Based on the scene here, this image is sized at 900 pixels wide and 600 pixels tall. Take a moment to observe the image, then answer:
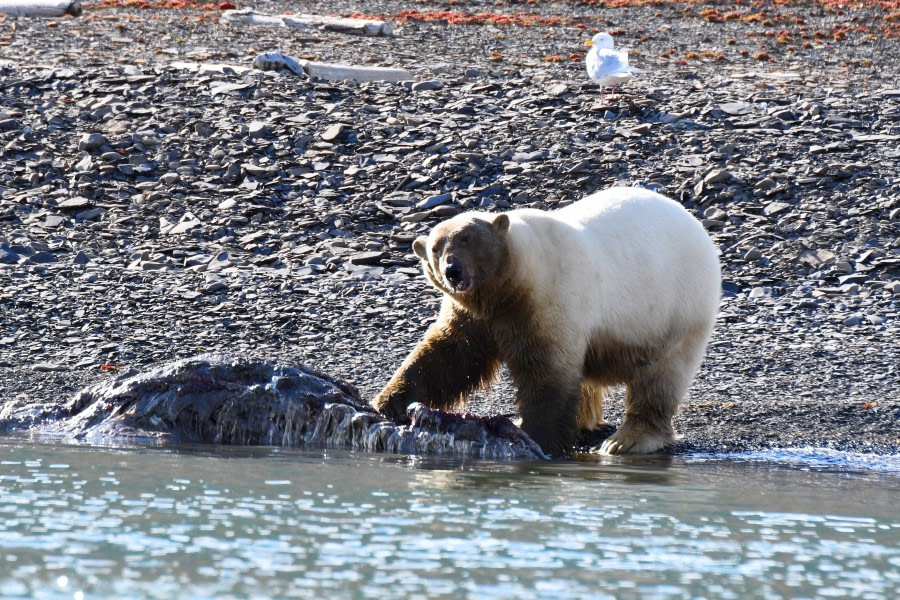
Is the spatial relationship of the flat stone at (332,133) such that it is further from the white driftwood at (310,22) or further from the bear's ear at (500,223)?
the white driftwood at (310,22)

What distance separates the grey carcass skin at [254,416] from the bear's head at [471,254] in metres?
0.80

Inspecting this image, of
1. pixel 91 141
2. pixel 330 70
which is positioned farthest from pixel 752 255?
pixel 91 141

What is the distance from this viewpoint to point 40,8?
2328 centimetres

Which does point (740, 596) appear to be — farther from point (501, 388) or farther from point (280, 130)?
point (280, 130)

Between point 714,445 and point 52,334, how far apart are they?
5451mm

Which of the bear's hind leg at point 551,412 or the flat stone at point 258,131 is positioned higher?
the flat stone at point 258,131

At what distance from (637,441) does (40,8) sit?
18188 mm

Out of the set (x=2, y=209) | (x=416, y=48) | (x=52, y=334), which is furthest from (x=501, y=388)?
(x=416, y=48)

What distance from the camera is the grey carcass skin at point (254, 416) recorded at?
7.98m

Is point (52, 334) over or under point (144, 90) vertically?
under

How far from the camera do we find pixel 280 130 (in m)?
15.1

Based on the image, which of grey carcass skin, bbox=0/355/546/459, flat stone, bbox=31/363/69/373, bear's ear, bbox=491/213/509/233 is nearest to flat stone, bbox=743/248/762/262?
bear's ear, bbox=491/213/509/233

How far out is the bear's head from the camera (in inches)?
309

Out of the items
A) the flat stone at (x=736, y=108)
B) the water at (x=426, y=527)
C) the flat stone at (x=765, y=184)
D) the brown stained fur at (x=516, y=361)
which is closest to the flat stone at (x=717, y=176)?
the flat stone at (x=765, y=184)
